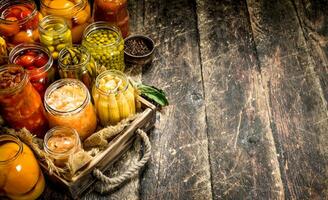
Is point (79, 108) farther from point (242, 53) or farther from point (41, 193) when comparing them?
point (242, 53)

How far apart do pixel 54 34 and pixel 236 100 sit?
2.48 feet

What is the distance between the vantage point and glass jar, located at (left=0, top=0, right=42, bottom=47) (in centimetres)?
155

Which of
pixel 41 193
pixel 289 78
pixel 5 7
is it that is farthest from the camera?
pixel 289 78

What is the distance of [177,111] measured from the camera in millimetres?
1781

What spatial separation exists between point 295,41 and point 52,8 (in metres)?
1.08

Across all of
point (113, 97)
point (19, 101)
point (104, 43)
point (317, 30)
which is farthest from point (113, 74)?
point (317, 30)

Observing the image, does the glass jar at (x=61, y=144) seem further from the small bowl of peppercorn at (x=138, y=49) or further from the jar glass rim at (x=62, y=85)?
the small bowl of peppercorn at (x=138, y=49)

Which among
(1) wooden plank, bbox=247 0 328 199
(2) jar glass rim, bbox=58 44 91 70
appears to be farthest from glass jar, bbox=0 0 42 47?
(1) wooden plank, bbox=247 0 328 199

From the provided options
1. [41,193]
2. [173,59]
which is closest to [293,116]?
[173,59]

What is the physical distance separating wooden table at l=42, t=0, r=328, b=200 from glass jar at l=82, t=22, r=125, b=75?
21 cm

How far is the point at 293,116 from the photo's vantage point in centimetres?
177

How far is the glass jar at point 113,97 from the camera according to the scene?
146 centimetres

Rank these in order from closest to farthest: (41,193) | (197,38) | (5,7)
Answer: (41,193)
(5,7)
(197,38)

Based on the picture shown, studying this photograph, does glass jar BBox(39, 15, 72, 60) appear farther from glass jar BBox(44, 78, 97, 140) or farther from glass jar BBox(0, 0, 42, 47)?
glass jar BBox(44, 78, 97, 140)
